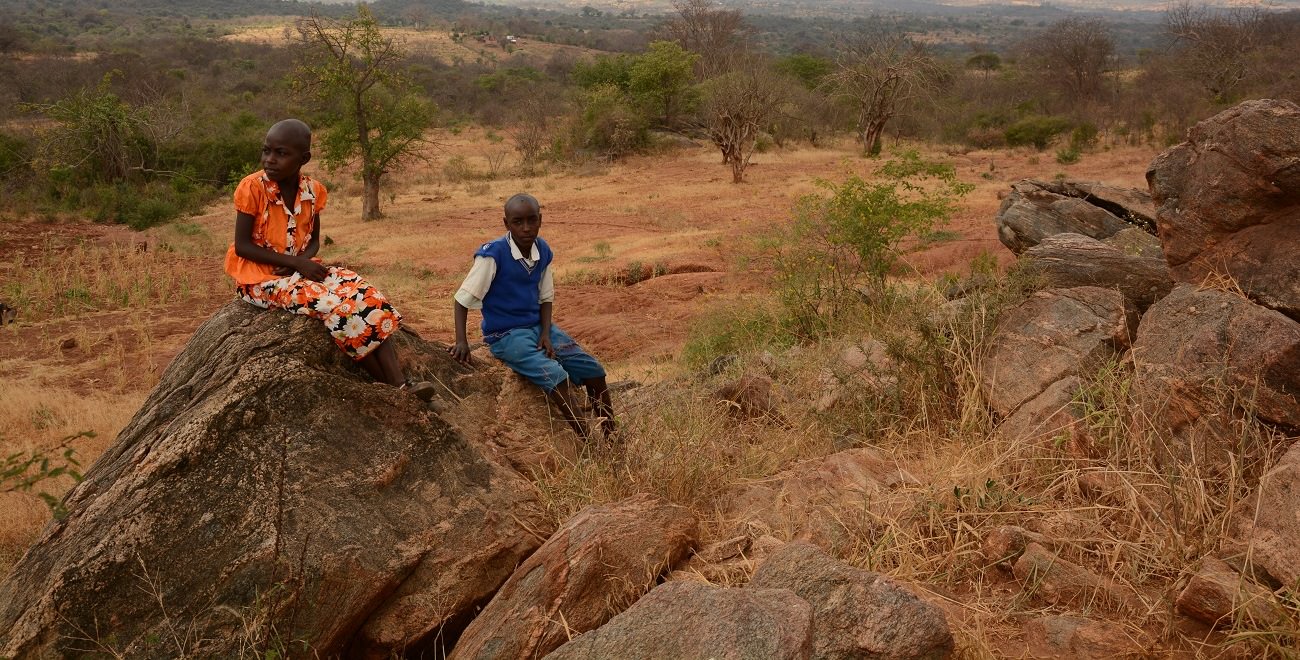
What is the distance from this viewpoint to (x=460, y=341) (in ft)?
12.2

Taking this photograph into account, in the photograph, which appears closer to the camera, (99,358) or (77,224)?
(99,358)

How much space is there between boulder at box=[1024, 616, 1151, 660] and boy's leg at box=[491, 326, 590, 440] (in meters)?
1.78

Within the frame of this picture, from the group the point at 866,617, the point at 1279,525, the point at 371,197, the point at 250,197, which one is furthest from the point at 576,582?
the point at 371,197

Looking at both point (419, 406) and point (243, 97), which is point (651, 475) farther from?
point (243, 97)

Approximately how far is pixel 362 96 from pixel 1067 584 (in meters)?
18.7

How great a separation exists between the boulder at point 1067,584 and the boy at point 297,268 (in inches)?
76.6

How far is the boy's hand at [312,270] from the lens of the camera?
3359 mm

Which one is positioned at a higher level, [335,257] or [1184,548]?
[1184,548]

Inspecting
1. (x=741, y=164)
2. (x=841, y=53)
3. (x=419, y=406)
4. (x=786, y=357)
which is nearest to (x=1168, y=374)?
(x=419, y=406)

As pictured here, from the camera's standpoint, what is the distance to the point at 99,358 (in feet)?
29.9

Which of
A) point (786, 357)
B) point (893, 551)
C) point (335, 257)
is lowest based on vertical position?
point (335, 257)

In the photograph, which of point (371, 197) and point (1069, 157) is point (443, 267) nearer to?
point (371, 197)

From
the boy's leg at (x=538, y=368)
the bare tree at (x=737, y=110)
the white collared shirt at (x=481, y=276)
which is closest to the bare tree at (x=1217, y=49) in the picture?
the bare tree at (x=737, y=110)

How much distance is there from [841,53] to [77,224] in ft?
70.7
